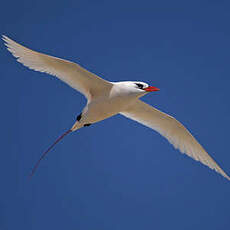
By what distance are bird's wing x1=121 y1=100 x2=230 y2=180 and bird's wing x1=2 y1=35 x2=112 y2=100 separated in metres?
1.32

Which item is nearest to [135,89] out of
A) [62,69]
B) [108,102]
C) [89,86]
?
[108,102]

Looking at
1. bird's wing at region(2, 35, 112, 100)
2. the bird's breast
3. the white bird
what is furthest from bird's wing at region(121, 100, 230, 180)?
bird's wing at region(2, 35, 112, 100)

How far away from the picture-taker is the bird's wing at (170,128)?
28.6ft

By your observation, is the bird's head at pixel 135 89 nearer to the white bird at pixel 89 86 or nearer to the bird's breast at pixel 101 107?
the white bird at pixel 89 86

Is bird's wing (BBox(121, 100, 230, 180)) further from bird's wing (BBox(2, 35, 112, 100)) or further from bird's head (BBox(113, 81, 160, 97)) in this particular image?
bird's wing (BBox(2, 35, 112, 100))

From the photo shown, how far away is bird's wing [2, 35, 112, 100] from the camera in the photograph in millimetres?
7066

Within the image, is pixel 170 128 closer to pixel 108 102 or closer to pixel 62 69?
pixel 108 102

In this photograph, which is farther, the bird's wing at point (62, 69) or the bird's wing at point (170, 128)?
the bird's wing at point (170, 128)

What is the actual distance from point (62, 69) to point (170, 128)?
9.47 feet

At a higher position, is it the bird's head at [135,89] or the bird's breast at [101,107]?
→ the bird's head at [135,89]

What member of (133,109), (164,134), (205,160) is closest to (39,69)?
(133,109)

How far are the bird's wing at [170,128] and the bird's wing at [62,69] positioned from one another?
51.8 inches

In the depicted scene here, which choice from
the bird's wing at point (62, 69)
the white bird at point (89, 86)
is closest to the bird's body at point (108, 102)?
the white bird at point (89, 86)

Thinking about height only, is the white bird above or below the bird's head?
below
